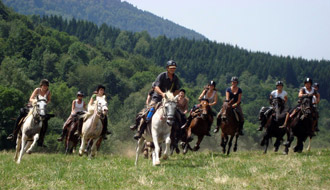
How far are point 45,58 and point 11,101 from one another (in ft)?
248

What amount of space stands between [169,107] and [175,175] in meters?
2.37

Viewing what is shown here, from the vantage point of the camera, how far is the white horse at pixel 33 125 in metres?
15.0

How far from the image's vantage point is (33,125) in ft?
50.5

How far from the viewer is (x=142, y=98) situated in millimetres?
119812

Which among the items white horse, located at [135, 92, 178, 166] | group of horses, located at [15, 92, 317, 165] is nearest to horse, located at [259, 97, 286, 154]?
group of horses, located at [15, 92, 317, 165]

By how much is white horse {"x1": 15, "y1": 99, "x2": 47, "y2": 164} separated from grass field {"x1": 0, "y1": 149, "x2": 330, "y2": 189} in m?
1.09

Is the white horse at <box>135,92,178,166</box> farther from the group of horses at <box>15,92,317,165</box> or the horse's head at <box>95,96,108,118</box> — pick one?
the horse's head at <box>95,96,108,118</box>

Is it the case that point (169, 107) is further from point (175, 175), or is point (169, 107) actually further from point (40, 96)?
point (40, 96)

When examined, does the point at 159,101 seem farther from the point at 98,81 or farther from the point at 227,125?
the point at 98,81

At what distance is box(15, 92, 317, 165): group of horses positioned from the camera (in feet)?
45.4

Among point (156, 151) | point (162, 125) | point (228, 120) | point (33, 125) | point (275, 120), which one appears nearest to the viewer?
point (156, 151)

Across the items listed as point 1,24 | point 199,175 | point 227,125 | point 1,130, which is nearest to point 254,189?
point 199,175

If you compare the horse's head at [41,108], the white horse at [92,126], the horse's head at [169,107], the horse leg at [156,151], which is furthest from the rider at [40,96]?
the horse's head at [169,107]

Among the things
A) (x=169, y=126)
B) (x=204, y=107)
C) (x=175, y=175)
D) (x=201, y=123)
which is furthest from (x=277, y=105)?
(x=175, y=175)
